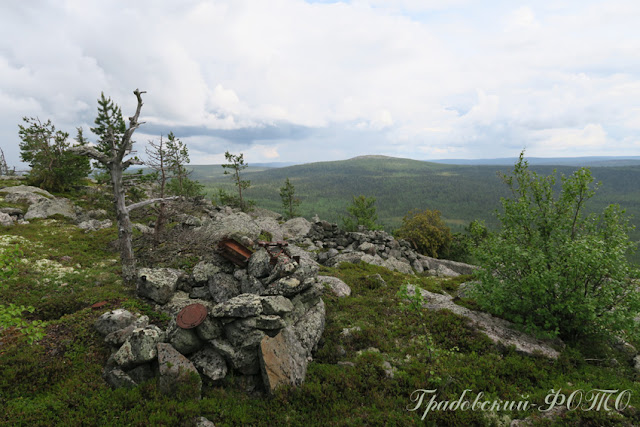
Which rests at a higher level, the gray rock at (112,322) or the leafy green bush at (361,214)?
the gray rock at (112,322)

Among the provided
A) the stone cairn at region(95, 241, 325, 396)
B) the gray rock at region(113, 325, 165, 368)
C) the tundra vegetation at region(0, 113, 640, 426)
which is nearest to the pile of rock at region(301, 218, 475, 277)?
the tundra vegetation at region(0, 113, 640, 426)

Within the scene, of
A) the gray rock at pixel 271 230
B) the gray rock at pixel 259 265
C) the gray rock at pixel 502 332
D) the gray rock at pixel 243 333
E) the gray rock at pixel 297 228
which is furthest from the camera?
the gray rock at pixel 297 228

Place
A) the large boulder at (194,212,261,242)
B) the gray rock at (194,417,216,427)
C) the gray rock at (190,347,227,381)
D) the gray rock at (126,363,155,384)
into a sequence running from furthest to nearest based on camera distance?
the large boulder at (194,212,261,242) < the gray rock at (190,347,227,381) < the gray rock at (126,363,155,384) < the gray rock at (194,417,216,427)

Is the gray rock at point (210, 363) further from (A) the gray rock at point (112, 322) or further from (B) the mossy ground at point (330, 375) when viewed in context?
(A) the gray rock at point (112, 322)

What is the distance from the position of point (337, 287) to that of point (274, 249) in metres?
6.14

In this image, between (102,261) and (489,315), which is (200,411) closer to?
(489,315)

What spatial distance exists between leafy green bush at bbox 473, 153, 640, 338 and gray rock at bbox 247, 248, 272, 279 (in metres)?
12.3

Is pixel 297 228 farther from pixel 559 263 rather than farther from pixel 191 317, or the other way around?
pixel 559 263

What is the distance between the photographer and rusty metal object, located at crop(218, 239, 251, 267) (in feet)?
54.4

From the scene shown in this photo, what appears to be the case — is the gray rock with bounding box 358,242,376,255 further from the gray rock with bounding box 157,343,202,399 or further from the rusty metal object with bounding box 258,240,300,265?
the gray rock with bounding box 157,343,202,399

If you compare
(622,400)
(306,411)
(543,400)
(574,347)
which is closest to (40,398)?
(306,411)

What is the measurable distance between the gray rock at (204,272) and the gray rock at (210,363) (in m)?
6.14

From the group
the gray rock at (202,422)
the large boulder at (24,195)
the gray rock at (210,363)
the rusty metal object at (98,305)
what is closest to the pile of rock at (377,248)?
the rusty metal object at (98,305)

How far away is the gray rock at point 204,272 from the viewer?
54.4 ft
